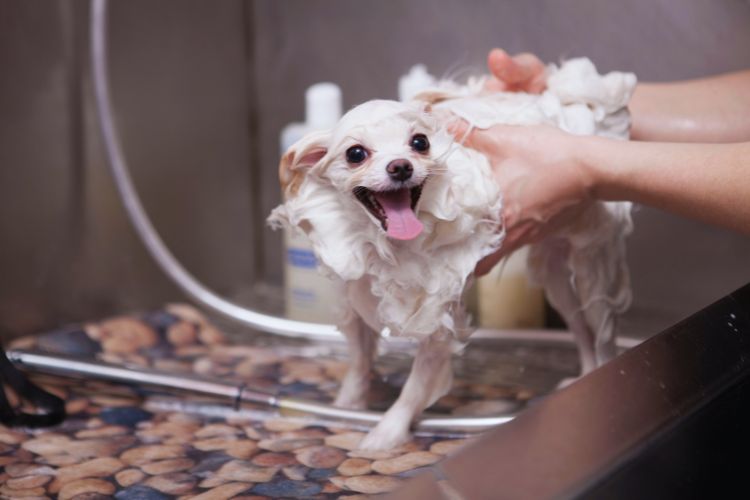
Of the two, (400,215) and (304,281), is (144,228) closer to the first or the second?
(304,281)

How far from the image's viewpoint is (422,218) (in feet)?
2.23

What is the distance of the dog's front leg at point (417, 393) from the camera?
75cm

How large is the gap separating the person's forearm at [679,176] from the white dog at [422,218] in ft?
0.27

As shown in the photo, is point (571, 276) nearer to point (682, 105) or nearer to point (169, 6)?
point (682, 105)

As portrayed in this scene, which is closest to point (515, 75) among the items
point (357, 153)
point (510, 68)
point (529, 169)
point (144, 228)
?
point (510, 68)

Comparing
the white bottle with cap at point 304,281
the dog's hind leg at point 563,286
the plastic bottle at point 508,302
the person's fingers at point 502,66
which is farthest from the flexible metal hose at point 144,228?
the person's fingers at point 502,66

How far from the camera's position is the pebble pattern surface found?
27.2 inches

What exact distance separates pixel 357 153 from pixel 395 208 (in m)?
0.05

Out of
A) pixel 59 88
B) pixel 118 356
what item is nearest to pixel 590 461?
pixel 118 356

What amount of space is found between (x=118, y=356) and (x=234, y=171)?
40 cm

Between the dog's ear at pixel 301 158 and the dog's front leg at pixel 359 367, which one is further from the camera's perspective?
the dog's front leg at pixel 359 367

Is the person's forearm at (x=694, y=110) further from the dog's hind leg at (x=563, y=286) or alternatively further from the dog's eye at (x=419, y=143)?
the dog's eye at (x=419, y=143)

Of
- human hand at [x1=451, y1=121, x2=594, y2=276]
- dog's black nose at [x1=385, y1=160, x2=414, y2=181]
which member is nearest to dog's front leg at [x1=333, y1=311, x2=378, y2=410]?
human hand at [x1=451, y1=121, x2=594, y2=276]

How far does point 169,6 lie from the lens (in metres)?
1.25
